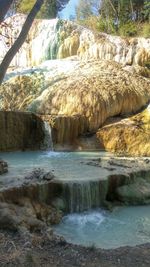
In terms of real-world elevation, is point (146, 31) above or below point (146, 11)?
below

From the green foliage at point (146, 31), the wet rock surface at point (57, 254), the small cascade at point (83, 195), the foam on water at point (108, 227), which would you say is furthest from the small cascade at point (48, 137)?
the green foliage at point (146, 31)

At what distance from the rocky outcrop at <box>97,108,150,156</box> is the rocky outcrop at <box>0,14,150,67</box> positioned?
663 cm

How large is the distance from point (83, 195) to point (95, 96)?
28.2ft

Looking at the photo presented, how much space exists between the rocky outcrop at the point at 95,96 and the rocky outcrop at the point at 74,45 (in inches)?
125

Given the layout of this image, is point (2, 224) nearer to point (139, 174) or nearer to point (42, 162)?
point (139, 174)

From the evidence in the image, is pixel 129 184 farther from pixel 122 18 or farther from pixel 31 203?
pixel 122 18

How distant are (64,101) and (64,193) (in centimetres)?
902

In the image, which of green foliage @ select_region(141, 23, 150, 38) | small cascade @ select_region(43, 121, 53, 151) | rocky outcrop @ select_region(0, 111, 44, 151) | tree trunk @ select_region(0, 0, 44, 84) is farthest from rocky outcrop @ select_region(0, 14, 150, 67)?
tree trunk @ select_region(0, 0, 44, 84)

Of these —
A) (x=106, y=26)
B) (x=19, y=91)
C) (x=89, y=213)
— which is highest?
(x=106, y=26)

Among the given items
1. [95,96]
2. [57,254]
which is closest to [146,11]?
[95,96]

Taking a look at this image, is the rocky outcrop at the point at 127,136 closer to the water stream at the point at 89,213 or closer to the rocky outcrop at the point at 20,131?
the rocky outcrop at the point at 20,131

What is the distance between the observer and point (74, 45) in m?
23.8

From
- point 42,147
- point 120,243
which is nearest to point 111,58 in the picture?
point 42,147

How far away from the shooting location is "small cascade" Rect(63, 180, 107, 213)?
30.7ft
